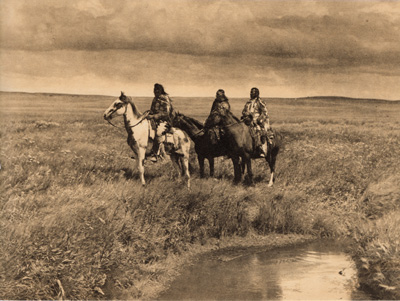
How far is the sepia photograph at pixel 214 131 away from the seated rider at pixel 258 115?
0.11 ft

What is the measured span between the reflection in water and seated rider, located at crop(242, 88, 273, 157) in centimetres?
290

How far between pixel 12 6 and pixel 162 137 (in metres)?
3.82

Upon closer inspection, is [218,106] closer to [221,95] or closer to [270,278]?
[221,95]

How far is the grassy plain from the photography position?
7789 millimetres

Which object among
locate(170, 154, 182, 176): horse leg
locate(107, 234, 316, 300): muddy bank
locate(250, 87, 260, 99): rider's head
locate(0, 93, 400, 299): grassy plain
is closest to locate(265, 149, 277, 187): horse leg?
locate(0, 93, 400, 299): grassy plain

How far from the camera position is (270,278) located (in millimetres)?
8656

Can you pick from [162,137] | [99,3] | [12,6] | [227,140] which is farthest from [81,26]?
[227,140]

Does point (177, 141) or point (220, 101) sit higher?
point (220, 101)

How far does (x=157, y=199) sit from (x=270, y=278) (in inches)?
101

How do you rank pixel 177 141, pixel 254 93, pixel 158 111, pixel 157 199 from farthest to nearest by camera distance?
pixel 254 93 → pixel 177 141 → pixel 158 111 → pixel 157 199

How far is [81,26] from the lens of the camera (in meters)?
10.6

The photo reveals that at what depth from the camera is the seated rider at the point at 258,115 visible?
11.5m

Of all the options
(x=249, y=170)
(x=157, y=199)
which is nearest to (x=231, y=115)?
(x=249, y=170)

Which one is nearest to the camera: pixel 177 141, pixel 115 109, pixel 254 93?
pixel 115 109
